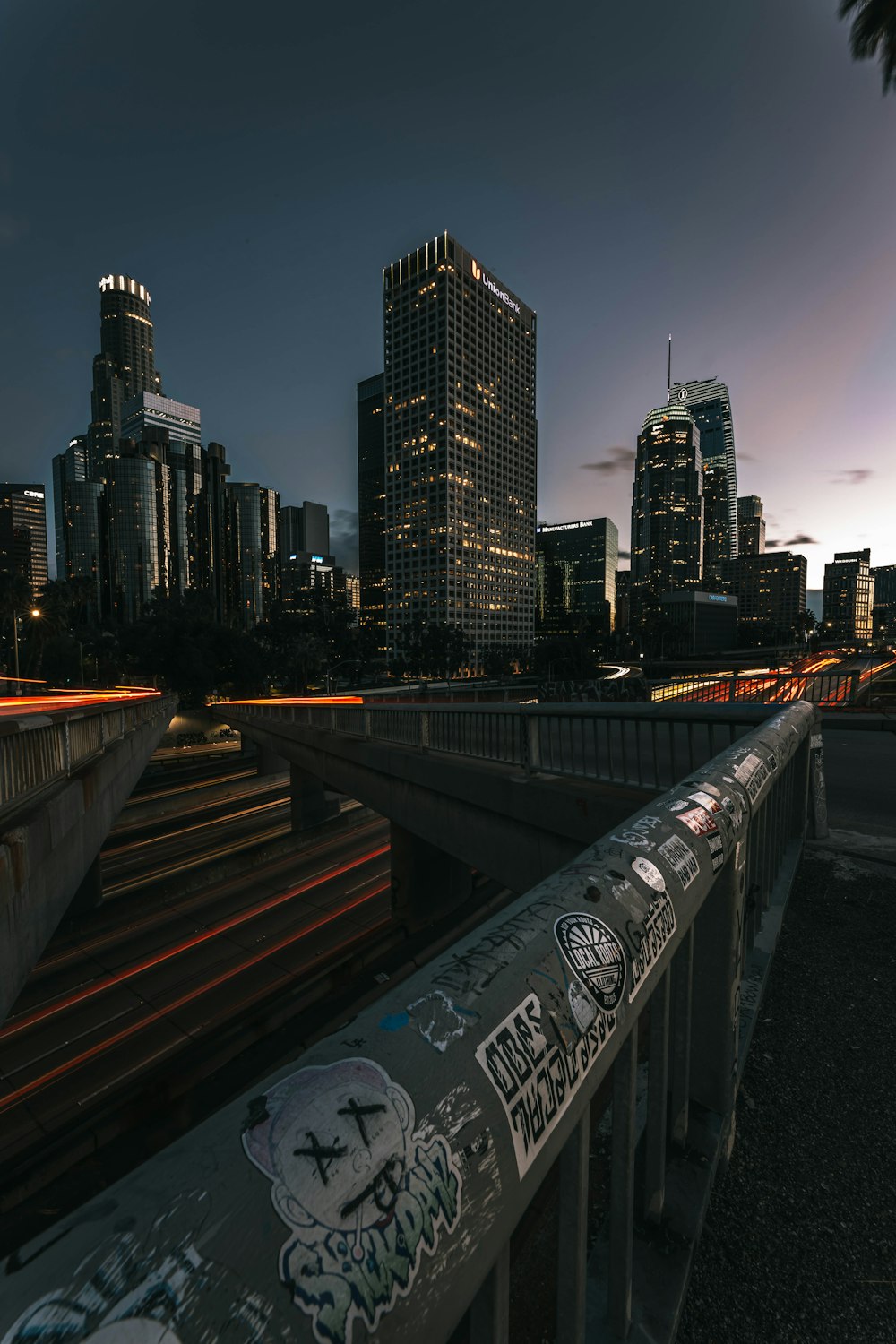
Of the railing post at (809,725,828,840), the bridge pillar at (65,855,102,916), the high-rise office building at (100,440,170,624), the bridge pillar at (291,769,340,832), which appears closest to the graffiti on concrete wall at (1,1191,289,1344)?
the railing post at (809,725,828,840)

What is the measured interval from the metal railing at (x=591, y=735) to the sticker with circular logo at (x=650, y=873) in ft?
12.4

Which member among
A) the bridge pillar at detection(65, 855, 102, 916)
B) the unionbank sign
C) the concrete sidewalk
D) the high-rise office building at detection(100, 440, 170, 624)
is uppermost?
the unionbank sign

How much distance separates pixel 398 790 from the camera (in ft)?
37.5

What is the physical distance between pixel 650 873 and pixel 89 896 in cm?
3022

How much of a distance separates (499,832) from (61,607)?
88.2 m

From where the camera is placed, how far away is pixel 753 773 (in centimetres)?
259

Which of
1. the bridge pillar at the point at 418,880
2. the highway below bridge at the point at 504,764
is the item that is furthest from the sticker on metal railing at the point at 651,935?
the bridge pillar at the point at 418,880

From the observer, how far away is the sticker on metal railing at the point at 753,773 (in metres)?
2.44

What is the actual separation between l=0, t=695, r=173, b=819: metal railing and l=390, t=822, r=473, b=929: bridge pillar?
12.4 m

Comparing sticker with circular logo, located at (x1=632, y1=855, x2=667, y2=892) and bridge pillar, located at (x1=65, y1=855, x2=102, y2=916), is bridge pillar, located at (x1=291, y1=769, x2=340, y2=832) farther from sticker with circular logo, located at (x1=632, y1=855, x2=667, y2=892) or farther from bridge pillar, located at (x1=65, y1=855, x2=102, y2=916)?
sticker with circular logo, located at (x1=632, y1=855, x2=667, y2=892)

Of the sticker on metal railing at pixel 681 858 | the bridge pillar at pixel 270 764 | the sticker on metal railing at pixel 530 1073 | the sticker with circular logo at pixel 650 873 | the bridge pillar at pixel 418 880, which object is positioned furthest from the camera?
the bridge pillar at pixel 270 764

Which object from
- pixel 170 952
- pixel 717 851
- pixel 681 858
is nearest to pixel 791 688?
pixel 717 851

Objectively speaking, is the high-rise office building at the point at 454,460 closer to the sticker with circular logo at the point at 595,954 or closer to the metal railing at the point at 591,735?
the metal railing at the point at 591,735

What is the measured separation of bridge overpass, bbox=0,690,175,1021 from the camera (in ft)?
18.1
